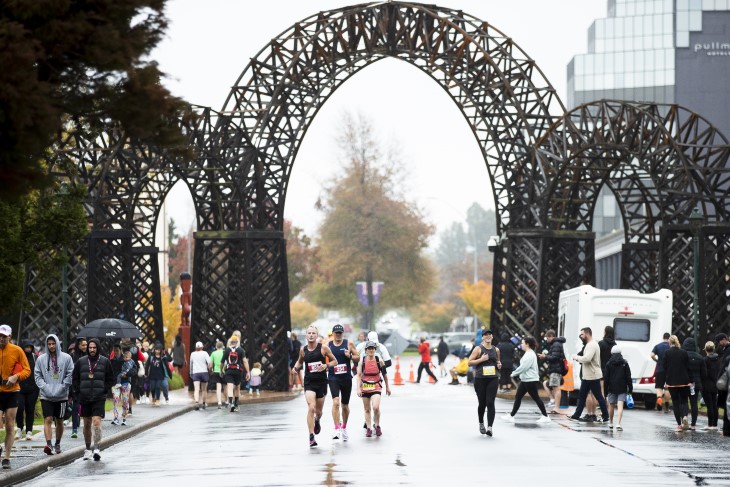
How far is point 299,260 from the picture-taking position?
10231cm

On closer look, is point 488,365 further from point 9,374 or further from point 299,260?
point 299,260

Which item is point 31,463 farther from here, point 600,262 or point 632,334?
point 600,262

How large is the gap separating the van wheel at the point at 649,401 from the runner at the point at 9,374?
1910 cm

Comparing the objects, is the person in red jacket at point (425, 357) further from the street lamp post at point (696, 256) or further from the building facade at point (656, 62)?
the building facade at point (656, 62)

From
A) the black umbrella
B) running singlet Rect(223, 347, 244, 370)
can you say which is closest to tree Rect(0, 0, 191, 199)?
the black umbrella

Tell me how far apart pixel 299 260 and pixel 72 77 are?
87.6 metres

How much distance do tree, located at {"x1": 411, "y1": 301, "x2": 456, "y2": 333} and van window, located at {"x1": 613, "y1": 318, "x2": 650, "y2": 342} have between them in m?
120

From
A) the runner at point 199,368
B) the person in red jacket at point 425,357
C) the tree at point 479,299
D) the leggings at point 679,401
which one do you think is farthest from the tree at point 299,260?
the leggings at point 679,401

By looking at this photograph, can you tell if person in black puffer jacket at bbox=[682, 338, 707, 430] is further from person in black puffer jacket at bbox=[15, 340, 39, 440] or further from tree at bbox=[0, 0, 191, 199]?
tree at bbox=[0, 0, 191, 199]

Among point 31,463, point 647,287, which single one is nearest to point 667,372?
point 31,463

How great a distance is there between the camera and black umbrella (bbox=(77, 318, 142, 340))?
34.1m

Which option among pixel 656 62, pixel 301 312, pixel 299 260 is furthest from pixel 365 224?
pixel 301 312

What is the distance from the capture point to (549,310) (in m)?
42.6

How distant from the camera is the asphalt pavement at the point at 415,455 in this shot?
60.1ft
